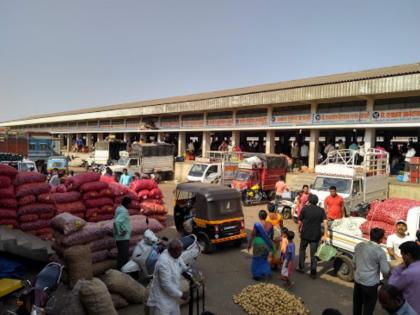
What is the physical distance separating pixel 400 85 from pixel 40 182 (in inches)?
591

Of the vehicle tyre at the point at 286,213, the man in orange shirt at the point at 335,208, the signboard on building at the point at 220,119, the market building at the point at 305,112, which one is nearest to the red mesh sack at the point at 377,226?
the man in orange shirt at the point at 335,208

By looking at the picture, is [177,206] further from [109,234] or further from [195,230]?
[109,234]

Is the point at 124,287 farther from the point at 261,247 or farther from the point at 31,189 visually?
the point at 31,189

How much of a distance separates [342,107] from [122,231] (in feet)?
49.0

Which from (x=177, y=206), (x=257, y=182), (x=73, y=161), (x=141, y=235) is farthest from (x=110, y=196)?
(x=73, y=161)

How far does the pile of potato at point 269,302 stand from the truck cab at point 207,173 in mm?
12658

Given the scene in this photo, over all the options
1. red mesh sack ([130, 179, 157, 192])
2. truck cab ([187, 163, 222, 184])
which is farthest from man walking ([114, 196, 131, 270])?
truck cab ([187, 163, 222, 184])

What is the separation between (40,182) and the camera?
25.9ft

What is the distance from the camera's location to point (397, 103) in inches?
618

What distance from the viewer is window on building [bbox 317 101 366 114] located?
17.1m

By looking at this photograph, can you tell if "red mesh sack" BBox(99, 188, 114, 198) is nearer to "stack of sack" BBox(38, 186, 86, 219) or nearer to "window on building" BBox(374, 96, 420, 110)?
"stack of sack" BBox(38, 186, 86, 219)

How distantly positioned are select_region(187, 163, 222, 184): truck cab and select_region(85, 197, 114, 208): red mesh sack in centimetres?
1020

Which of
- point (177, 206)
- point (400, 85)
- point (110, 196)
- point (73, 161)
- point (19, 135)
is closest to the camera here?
point (110, 196)

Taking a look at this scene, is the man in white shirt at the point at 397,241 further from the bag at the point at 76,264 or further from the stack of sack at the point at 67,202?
the stack of sack at the point at 67,202
